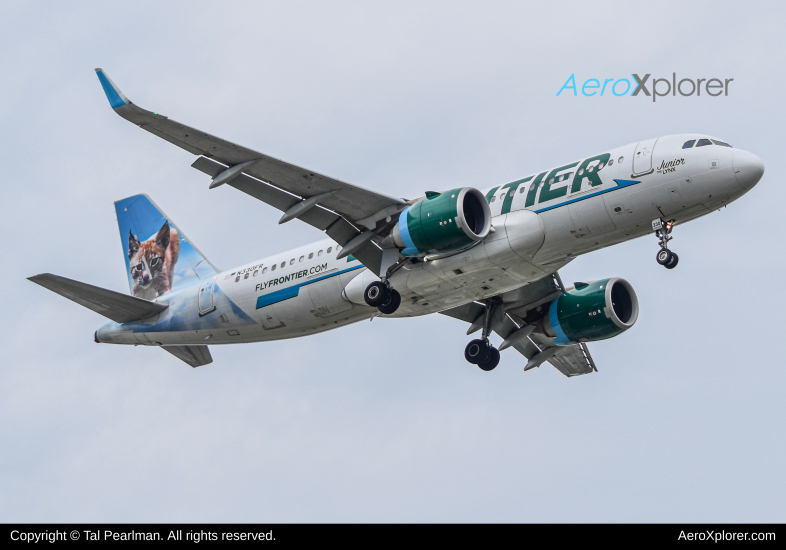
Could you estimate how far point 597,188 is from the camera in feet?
104

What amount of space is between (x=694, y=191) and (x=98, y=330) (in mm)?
23231

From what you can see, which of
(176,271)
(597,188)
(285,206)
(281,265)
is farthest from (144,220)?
(597,188)

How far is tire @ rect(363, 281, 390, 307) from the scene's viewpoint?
33.9 metres

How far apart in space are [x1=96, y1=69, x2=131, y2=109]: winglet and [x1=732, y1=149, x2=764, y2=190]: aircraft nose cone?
699 inches

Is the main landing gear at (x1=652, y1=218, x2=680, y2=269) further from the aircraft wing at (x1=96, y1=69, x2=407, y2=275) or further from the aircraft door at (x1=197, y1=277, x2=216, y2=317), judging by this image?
the aircraft door at (x1=197, y1=277, x2=216, y2=317)

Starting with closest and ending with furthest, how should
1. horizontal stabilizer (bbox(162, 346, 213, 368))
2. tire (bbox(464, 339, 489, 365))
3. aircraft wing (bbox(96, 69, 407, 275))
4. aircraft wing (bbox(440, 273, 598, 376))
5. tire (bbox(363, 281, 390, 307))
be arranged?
aircraft wing (bbox(96, 69, 407, 275)), tire (bbox(363, 281, 390, 307)), tire (bbox(464, 339, 489, 365)), aircraft wing (bbox(440, 273, 598, 376)), horizontal stabilizer (bbox(162, 346, 213, 368))

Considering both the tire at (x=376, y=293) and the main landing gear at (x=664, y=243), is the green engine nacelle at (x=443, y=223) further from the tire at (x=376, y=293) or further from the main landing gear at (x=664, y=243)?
the main landing gear at (x=664, y=243)

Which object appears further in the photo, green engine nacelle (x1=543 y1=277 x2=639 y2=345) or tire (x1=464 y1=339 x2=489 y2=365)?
tire (x1=464 y1=339 x2=489 y2=365)

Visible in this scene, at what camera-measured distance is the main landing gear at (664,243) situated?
31.2 meters

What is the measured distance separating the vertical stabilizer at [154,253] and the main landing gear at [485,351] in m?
10.8

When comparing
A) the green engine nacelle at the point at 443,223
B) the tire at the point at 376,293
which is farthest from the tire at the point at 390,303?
the green engine nacelle at the point at 443,223

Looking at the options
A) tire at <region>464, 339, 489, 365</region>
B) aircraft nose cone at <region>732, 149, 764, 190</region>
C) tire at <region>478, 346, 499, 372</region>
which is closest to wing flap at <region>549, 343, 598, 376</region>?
tire at <region>478, 346, 499, 372</region>

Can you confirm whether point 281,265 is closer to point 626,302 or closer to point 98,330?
point 98,330

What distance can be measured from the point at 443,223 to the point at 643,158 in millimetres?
6298
